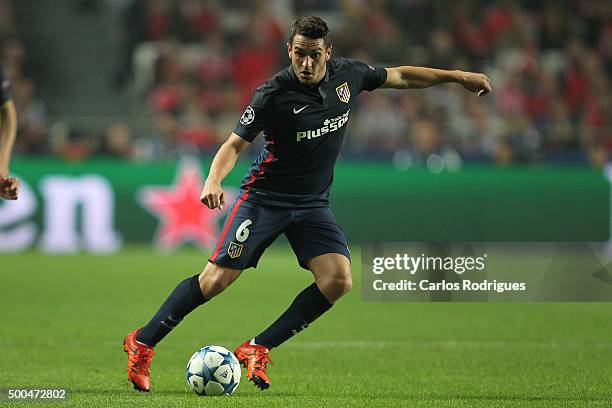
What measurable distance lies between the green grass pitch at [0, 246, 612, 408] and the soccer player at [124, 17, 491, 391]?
1.03 feet

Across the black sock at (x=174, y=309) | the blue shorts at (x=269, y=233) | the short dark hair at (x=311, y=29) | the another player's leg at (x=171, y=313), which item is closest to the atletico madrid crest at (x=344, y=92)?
the short dark hair at (x=311, y=29)

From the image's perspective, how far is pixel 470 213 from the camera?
615 inches

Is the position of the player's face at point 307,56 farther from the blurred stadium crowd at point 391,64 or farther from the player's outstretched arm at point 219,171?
the blurred stadium crowd at point 391,64

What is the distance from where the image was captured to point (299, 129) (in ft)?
21.0

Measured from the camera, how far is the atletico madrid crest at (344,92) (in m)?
6.55

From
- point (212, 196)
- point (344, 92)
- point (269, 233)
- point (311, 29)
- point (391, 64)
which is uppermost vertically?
point (391, 64)

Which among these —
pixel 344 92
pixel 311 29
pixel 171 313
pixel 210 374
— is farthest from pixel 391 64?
pixel 210 374

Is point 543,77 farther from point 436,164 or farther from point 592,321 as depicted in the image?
point 592,321

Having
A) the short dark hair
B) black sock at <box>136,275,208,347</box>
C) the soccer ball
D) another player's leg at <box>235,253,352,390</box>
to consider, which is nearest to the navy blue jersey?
the short dark hair

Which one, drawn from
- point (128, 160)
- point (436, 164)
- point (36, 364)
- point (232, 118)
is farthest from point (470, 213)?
point (36, 364)

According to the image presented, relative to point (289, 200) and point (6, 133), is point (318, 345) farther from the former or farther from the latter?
point (6, 133)

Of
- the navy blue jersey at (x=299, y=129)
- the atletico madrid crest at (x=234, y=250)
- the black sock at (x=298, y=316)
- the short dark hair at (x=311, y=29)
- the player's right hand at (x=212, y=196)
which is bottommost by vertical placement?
the black sock at (x=298, y=316)

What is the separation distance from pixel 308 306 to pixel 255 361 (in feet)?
1.51

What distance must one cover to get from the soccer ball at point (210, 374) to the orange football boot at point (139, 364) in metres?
0.27
